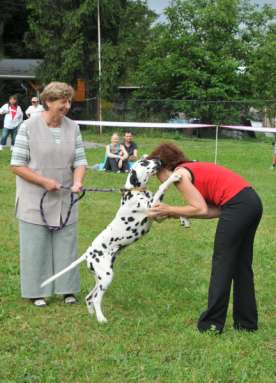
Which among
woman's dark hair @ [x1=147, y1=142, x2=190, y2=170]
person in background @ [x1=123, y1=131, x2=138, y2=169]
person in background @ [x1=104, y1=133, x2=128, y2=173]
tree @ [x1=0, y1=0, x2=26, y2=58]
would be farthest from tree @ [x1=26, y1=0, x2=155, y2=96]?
woman's dark hair @ [x1=147, y1=142, x2=190, y2=170]

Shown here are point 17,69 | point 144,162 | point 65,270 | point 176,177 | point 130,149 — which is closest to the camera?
point 176,177

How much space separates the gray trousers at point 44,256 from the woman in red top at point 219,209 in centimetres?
113

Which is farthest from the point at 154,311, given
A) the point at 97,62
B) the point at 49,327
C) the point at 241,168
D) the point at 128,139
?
the point at 97,62

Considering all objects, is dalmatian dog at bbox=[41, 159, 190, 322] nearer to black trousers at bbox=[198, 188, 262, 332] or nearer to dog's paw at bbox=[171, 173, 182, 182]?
dog's paw at bbox=[171, 173, 182, 182]

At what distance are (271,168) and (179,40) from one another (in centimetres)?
1483

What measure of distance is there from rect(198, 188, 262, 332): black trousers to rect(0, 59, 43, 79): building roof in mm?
31442

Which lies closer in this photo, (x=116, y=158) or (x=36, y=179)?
(x=36, y=179)

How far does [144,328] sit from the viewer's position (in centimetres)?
499

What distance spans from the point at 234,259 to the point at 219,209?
40 centimetres

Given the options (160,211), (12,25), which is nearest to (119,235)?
(160,211)

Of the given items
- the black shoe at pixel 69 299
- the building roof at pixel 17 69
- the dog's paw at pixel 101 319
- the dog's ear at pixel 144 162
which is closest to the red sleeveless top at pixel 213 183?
the dog's ear at pixel 144 162

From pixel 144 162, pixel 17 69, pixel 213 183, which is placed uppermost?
pixel 17 69

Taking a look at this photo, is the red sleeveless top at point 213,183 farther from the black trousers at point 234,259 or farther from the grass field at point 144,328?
the grass field at point 144,328

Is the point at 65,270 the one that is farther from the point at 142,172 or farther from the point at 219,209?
the point at 219,209
